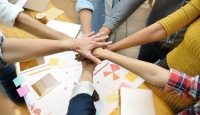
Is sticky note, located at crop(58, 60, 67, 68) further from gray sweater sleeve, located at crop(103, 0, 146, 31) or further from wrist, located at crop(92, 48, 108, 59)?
gray sweater sleeve, located at crop(103, 0, 146, 31)

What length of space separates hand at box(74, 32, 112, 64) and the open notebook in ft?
0.88

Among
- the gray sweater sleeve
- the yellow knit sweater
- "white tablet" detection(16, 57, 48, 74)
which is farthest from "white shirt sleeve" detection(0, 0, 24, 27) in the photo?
the yellow knit sweater

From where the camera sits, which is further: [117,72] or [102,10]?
[102,10]

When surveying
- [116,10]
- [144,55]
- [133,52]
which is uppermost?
[116,10]

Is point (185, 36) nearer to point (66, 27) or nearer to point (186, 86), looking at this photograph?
point (186, 86)

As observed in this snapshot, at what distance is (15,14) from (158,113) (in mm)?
1002

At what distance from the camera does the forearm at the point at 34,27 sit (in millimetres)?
1173

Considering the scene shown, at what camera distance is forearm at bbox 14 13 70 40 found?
3.85ft

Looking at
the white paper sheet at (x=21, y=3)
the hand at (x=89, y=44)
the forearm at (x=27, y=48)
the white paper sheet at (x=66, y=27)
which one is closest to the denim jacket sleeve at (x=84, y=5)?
the white paper sheet at (x=66, y=27)

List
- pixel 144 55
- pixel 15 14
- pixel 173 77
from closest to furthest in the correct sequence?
pixel 173 77 → pixel 15 14 → pixel 144 55

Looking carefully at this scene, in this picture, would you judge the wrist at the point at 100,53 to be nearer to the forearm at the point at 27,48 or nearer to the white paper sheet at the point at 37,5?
the forearm at the point at 27,48

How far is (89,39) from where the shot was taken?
122 cm

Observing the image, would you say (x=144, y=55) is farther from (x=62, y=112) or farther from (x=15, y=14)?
(x=15, y=14)

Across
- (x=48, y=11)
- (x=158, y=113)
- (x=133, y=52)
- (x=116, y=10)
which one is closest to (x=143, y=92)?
(x=158, y=113)
